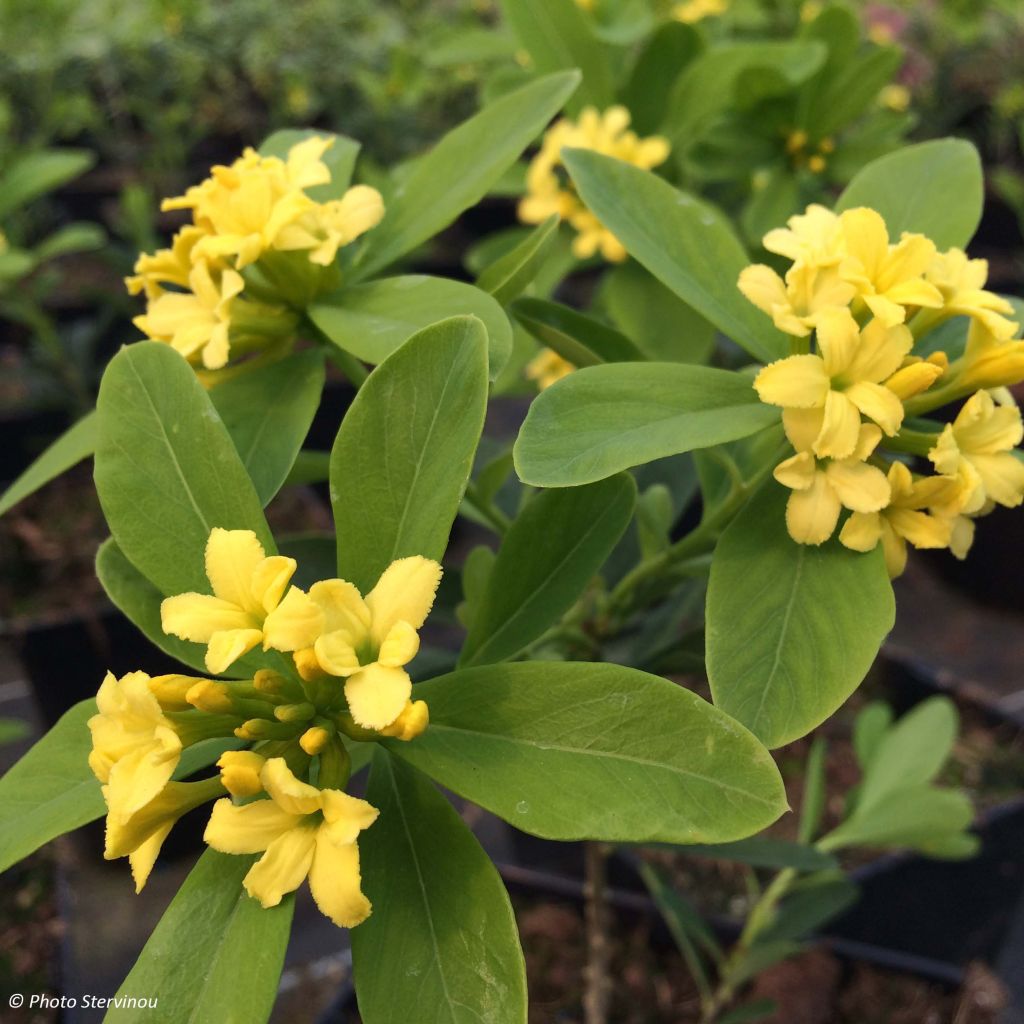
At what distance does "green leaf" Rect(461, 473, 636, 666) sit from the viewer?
20.3 inches

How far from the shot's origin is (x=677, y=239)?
0.55m

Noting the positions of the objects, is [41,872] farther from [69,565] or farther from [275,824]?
[275,824]

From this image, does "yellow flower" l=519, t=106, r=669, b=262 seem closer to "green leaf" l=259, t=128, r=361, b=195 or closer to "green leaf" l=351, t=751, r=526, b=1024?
"green leaf" l=259, t=128, r=361, b=195

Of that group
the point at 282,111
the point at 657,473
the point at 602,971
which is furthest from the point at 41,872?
the point at 282,111

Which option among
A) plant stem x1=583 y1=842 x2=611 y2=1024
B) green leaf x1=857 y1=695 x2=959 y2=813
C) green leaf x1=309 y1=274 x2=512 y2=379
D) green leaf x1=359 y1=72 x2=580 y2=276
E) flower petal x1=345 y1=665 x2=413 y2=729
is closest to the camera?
flower petal x1=345 y1=665 x2=413 y2=729

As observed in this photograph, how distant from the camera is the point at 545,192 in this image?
98 cm

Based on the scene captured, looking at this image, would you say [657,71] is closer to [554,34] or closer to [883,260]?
[554,34]

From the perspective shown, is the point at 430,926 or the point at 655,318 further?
the point at 655,318

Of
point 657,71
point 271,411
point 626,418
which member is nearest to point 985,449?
point 626,418

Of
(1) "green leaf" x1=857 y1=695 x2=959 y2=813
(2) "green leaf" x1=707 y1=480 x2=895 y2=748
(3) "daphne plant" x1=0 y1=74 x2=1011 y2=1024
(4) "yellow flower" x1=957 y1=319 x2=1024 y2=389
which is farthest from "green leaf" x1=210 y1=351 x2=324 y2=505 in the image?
(1) "green leaf" x1=857 y1=695 x2=959 y2=813

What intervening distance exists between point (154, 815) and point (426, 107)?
9.20ft

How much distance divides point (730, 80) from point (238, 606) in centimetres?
83

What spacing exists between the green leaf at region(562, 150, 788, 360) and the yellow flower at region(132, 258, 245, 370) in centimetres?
21

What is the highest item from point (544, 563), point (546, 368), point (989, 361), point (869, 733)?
point (989, 361)
